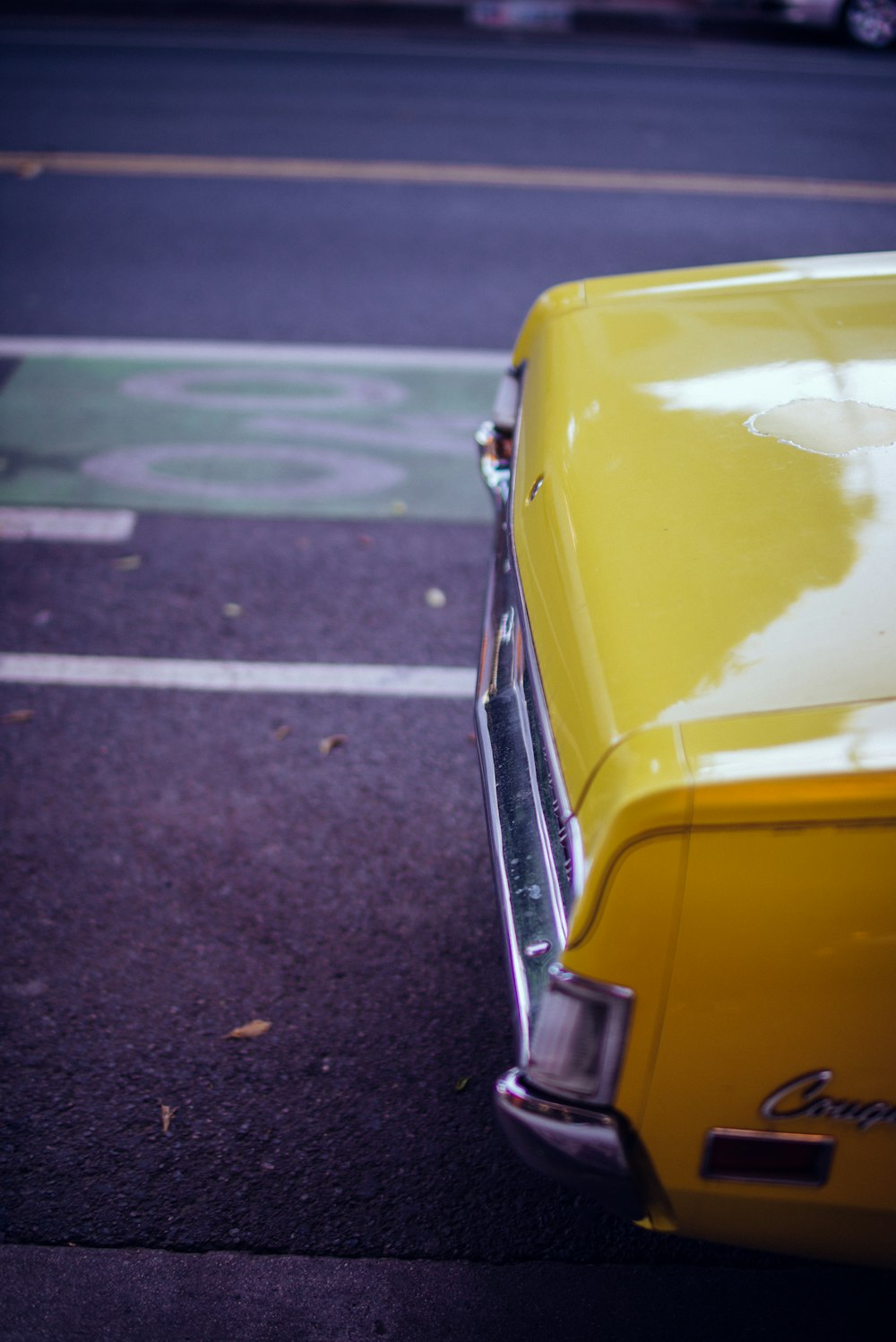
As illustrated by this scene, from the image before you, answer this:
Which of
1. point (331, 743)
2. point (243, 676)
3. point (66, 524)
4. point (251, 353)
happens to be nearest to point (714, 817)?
point (331, 743)

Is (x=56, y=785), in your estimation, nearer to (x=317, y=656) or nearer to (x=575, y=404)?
(x=317, y=656)

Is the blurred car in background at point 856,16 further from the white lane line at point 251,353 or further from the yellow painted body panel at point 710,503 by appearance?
the yellow painted body panel at point 710,503

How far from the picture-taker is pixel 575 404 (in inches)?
104

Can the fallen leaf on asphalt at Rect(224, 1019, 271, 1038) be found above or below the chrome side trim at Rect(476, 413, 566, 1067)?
below

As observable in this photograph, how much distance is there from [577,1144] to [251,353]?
5577 mm

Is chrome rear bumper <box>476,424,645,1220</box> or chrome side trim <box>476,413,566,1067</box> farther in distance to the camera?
chrome side trim <box>476,413,566,1067</box>

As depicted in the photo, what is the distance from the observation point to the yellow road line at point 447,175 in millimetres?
9164

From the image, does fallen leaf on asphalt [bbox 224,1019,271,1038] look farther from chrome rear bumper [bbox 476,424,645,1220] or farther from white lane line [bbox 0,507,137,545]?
white lane line [bbox 0,507,137,545]

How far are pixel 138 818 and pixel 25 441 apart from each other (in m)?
2.91

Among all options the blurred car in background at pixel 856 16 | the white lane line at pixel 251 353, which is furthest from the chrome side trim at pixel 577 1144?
the blurred car in background at pixel 856 16

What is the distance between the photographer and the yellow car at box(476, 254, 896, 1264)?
66.4 inches

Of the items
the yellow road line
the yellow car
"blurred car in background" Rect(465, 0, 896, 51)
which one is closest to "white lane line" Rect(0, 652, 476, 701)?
the yellow car

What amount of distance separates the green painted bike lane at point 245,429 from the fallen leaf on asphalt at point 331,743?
5.15 ft

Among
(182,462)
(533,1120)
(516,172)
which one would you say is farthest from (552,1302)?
(516,172)
